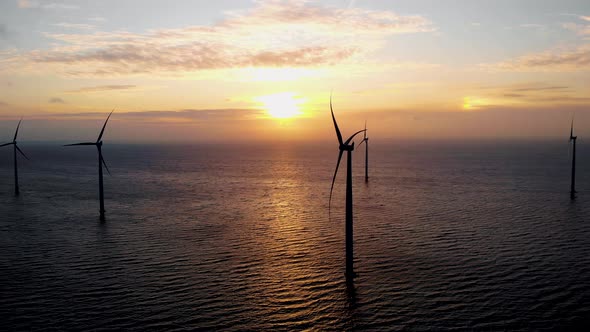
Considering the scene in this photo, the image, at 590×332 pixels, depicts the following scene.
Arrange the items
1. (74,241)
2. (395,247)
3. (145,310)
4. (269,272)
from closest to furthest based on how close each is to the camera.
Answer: (145,310) → (269,272) → (395,247) → (74,241)

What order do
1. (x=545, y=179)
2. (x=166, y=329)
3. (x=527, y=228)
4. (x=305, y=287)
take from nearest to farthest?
1. (x=166, y=329)
2. (x=305, y=287)
3. (x=527, y=228)
4. (x=545, y=179)

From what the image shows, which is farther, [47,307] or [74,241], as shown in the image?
[74,241]

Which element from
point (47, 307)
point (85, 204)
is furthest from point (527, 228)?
point (85, 204)

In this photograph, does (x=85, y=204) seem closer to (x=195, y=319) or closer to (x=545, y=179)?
(x=195, y=319)

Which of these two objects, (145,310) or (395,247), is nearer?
(145,310)

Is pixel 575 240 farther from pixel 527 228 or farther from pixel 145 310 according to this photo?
pixel 145 310

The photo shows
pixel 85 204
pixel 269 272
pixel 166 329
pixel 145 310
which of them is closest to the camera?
pixel 166 329

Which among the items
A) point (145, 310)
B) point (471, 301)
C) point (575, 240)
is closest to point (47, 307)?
point (145, 310)

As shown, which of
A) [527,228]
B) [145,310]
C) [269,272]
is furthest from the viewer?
[527,228]
